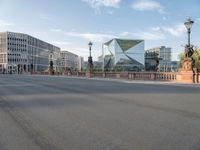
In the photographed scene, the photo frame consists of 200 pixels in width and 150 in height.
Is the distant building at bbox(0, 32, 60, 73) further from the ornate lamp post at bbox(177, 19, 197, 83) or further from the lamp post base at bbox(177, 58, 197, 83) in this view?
the lamp post base at bbox(177, 58, 197, 83)

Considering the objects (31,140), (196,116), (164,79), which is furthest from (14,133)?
(164,79)

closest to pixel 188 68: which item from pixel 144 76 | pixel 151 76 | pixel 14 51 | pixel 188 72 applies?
pixel 188 72

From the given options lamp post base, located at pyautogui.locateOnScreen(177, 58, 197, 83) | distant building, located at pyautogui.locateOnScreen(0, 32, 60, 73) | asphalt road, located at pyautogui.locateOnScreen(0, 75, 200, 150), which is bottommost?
asphalt road, located at pyautogui.locateOnScreen(0, 75, 200, 150)

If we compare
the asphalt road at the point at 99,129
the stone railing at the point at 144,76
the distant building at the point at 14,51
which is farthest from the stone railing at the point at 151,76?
the distant building at the point at 14,51

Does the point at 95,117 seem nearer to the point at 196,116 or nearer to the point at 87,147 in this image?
the point at 196,116

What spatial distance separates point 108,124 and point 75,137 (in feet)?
5.78

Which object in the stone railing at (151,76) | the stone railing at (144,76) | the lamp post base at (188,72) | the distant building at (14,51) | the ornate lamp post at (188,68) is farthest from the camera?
the distant building at (14,51)

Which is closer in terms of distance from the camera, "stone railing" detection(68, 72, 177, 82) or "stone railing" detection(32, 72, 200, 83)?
"stone railing" detection(32, 72, 200, 83)

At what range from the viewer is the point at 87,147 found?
6215mm

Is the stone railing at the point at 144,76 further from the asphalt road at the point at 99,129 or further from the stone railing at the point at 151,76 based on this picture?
the asphalt road at the point at 99,129

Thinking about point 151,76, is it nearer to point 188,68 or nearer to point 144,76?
point 144,76

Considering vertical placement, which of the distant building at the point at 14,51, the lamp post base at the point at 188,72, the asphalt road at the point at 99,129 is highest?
the distant building at the point at 14,51

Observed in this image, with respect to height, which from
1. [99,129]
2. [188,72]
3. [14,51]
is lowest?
[99,129]

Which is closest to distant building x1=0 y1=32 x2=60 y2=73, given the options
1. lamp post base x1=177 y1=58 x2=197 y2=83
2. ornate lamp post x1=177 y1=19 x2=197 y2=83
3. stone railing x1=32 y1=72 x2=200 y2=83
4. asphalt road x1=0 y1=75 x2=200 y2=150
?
stone railing x1=32 y1=72 x2=200 y2=83
